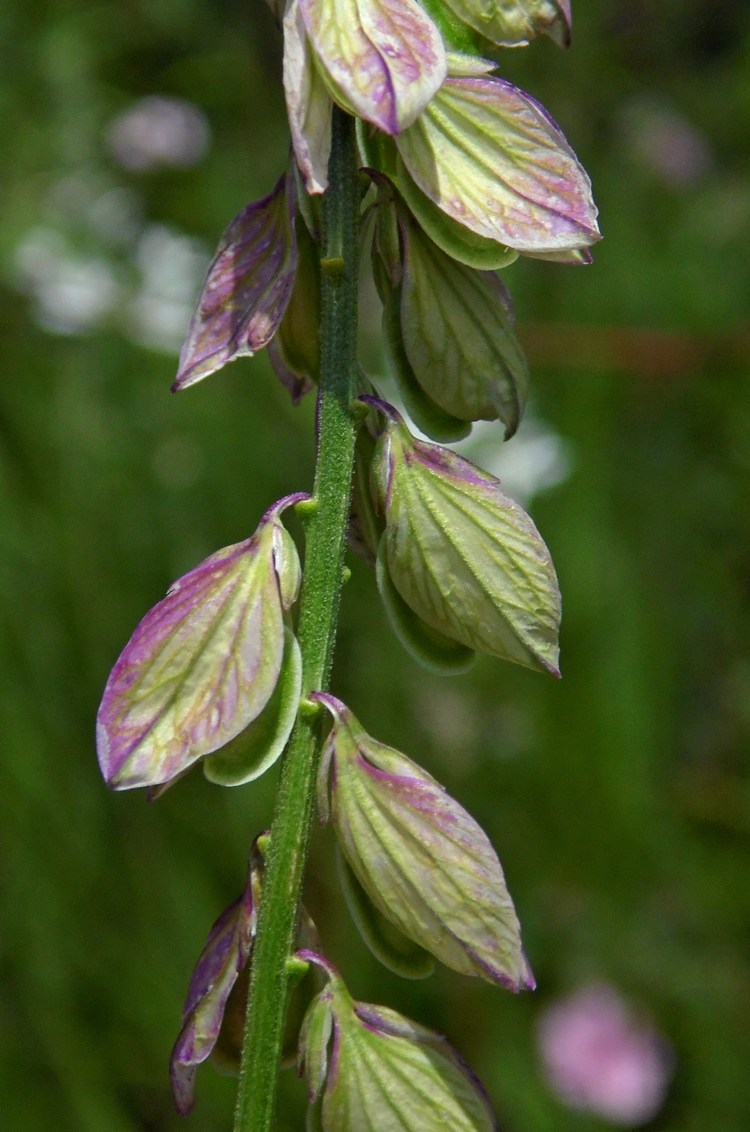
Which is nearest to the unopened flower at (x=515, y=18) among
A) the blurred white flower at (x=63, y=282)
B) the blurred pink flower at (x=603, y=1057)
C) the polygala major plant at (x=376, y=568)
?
the polygala major plant at (x=376, y=568)

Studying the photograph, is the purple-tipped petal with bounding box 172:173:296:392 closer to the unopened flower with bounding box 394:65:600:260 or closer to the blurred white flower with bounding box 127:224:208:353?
the unopened flower with bounding box 394:65:600:260

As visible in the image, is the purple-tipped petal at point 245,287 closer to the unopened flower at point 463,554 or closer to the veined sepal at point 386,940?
the unopened flower at point 463,554

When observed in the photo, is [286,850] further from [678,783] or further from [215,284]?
[678,783]

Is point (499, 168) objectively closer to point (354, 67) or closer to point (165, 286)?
point (354, 67)

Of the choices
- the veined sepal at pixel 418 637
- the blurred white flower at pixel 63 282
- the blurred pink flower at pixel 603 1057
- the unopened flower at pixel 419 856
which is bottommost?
the blurred pink flower at pixel 603 1057

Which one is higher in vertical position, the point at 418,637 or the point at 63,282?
the point at 418,637

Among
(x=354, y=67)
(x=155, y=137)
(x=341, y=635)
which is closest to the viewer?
(x=354, y=67)

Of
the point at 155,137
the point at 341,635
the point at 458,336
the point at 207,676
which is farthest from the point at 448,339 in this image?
the point at 155,137

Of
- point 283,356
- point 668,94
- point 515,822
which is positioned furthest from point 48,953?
point 668,94
